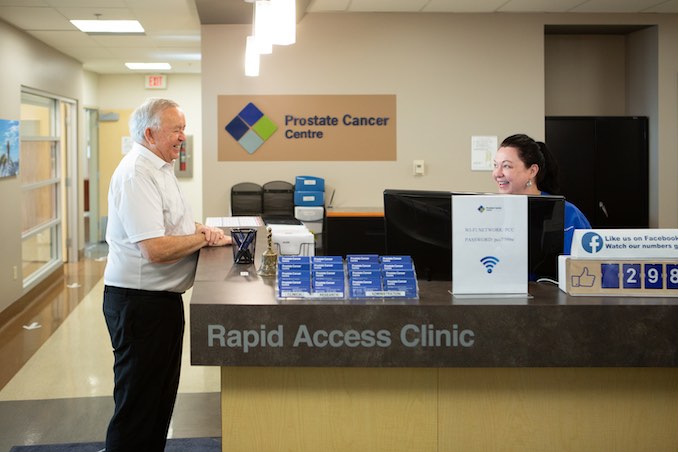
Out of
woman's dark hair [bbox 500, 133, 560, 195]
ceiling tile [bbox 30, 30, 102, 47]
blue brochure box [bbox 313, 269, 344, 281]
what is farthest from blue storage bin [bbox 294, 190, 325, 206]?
blue brochure box [bbox 313, 269, 344, 281]

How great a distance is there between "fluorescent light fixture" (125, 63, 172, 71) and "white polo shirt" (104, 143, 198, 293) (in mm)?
8218

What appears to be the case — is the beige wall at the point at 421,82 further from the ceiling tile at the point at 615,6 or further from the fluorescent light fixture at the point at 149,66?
the fluorescent light fixture at the point at 149,66

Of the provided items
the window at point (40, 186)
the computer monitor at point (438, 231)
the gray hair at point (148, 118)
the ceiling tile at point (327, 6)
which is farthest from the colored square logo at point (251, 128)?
the computer monitor at point (438, 231)

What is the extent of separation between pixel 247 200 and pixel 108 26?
7.58ft

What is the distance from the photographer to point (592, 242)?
2150mm

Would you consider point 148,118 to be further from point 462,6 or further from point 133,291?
point 462,6

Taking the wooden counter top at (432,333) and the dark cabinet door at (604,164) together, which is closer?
the wooden counter top at (432,333)

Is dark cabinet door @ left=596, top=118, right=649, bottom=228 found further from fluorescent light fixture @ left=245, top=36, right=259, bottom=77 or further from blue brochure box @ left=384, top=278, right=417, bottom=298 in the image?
blue brochure box @ left=384, top=278, right=417, bottom=298

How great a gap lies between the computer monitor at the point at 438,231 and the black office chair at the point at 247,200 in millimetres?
4313

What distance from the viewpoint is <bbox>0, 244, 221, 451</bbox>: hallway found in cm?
391

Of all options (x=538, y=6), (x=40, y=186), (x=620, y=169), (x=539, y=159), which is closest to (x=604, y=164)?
(x=620, y=169)

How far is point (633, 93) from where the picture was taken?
7258 mm

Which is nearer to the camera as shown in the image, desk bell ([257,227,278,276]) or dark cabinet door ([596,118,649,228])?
desk bell ([257,227,278,276])

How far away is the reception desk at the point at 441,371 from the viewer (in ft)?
6.41
